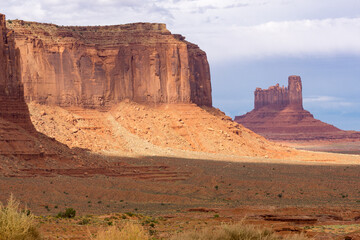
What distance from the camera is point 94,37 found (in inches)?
3290

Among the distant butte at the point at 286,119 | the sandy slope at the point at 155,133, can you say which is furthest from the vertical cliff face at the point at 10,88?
the distant butte at the point at 286,119

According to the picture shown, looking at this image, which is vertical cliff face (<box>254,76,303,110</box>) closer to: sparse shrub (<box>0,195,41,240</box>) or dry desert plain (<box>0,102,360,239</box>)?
dry desert plain (<box>0,102,360,239</box>)

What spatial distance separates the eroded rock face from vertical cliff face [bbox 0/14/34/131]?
22.6 metres

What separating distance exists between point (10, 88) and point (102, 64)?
101ft

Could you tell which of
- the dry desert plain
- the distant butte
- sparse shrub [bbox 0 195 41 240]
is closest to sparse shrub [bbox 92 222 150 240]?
sparse shrub [bbox 0 195 41 240]

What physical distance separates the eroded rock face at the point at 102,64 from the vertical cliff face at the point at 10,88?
2263 centimetres

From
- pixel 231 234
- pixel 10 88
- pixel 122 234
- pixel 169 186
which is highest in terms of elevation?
pixel 10 88

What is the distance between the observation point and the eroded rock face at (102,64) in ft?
250

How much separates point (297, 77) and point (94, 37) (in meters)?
100

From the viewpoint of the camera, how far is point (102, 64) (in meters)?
81.8

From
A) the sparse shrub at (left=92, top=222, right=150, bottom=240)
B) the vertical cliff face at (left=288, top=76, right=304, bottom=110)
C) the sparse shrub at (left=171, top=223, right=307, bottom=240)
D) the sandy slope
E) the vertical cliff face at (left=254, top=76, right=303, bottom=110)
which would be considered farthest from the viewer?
the vertical cliff face at (left=254, top=76, right=303, bottom=110)

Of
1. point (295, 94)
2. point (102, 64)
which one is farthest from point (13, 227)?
point (295, 94)

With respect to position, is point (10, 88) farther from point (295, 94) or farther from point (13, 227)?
point (295, 94)

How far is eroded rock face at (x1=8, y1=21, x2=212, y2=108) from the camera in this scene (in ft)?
250
